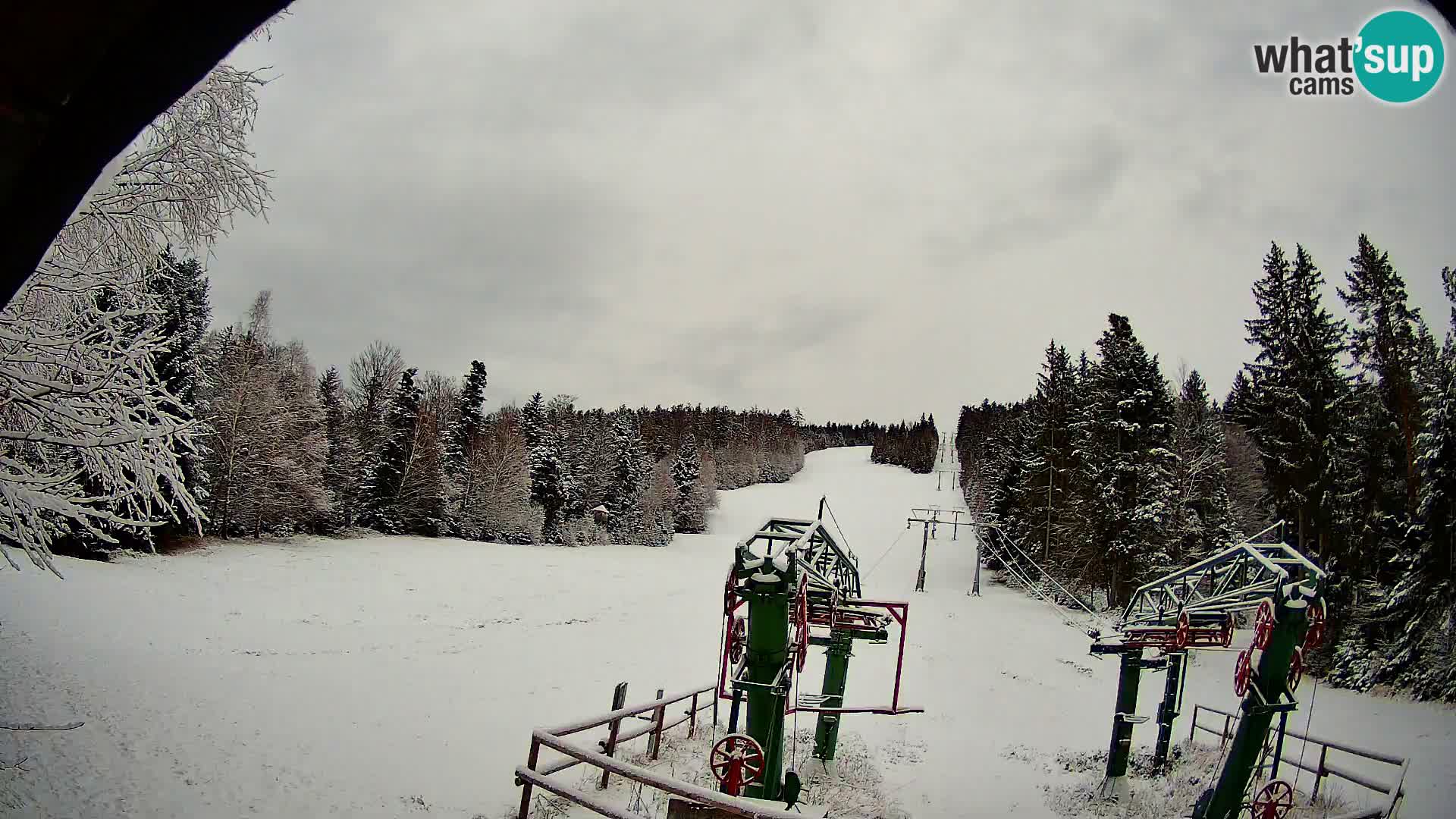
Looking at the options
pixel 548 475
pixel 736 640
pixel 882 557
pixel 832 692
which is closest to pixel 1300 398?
pixel 832 692

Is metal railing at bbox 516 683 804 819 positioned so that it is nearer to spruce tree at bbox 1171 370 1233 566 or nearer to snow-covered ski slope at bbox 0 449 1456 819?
snow-covered ski slope at bbox 0 449 1456 819

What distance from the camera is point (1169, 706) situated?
13.8 metres

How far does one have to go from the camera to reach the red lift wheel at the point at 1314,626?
9836 millimetres

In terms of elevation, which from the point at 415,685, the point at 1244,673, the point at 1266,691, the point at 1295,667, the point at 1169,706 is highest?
the point at 1295,667

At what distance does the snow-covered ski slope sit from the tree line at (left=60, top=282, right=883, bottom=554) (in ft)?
10.5

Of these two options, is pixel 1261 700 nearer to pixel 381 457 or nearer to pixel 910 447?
pixel 381 457

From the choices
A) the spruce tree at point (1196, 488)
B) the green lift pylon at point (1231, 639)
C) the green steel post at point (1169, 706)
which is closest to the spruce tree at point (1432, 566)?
the green lift pylon at point (1231, 639)

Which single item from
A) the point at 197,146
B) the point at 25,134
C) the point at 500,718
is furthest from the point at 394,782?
the point at 25,134

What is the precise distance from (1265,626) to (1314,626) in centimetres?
77

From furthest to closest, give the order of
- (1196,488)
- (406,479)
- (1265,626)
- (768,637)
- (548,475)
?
1. (548,475)
2. (406,479)
3. (1196,488)
4. (1265,626)
5. (768,637)

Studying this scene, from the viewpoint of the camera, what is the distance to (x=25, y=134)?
1.46m

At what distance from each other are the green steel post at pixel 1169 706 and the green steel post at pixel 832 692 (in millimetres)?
6561

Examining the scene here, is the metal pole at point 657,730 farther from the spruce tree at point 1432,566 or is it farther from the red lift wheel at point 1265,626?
the spruce tree at point 1432,566

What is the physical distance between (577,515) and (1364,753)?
5170 cm
